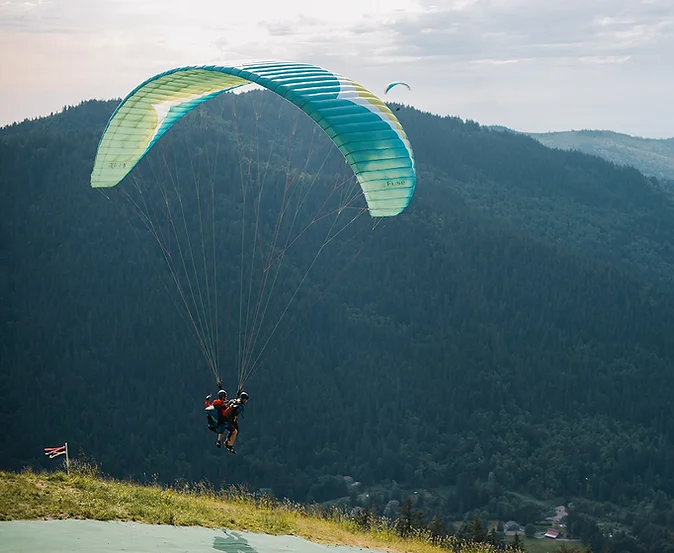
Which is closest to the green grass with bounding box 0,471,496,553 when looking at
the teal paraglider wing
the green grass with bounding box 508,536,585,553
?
the teal paraglider wing

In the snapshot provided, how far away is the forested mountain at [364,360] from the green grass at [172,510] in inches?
2511

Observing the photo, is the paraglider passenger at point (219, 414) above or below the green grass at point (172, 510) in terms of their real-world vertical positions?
above

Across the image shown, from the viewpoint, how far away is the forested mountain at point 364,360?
92.8 metres

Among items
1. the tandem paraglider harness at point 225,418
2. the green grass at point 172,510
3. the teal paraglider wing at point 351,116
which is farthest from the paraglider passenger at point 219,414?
the teal paraglider wing at point 351,116

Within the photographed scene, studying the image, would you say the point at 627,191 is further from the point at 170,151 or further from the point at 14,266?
the point at 14,266

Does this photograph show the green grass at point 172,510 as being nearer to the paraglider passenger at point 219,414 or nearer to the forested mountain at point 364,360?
the paraglider passenger at point 219,414

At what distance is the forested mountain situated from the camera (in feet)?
304

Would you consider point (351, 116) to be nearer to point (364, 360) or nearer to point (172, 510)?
point (172, 510)

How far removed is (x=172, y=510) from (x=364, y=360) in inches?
3857

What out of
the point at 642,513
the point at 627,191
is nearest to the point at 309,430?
the point at 642,513

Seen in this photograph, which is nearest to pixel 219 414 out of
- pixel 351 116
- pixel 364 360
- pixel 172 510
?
pixel 172 510

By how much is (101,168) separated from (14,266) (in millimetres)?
96930

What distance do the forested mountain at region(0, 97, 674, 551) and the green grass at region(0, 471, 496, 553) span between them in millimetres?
63768

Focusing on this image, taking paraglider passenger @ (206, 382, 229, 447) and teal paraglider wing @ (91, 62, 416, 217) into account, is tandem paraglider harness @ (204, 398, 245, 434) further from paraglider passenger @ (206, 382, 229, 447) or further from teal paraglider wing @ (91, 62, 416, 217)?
teal paraglider wing @ (91, 62, 416, 217)
